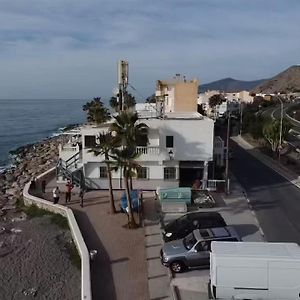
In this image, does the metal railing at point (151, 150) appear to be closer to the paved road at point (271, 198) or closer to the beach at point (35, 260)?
the paved road at point (271, 198)

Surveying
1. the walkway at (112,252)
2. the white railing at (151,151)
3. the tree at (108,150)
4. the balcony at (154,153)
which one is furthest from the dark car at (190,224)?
the white railing at (151,151)

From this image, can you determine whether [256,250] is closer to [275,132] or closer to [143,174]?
[143,174]

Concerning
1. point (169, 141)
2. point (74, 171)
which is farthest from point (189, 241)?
point (74, 171)

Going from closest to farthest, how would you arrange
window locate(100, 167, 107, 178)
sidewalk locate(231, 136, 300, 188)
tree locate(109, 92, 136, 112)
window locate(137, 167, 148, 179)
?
window locate(137, 167, 148, 179)
window locate(100, 167, 107, 178)
tree locate(109, 92, 136, 112)
sidewalk locate(231, 136, 300, 188)

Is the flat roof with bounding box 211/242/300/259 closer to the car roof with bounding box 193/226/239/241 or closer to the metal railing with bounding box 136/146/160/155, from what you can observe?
the car roof with bounding box 193/226/239/241

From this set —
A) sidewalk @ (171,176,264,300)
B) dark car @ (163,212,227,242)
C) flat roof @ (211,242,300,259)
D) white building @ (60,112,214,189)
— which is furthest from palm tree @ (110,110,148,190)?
flat roof @ (211,242,300,259)

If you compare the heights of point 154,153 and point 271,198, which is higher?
point 154,153
